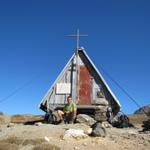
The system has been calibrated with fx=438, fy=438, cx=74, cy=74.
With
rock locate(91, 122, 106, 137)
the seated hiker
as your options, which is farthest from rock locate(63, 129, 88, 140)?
the seated hiker

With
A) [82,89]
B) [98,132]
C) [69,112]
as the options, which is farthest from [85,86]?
[98,132]

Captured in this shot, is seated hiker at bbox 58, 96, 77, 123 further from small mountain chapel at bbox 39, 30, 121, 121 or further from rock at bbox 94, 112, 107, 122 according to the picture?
small mountain chapel at bbox 39, 30, 121, 121

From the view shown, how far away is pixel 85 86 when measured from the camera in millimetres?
30047

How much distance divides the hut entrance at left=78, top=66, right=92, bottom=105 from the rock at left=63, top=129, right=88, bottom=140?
1111cm

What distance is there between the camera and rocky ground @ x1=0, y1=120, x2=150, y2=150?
1678 cm

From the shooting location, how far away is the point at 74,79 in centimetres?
3022

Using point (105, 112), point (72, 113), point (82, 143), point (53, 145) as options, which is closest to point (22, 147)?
point (53, 145)

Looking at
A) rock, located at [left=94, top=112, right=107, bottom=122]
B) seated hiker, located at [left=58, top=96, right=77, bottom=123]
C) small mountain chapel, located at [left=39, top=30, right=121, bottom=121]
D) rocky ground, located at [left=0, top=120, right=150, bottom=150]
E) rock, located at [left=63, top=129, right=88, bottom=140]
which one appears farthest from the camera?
small mountain chapel, located at [left=39, top=30, right=121, bottom=121]

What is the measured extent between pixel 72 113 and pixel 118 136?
5419 mm

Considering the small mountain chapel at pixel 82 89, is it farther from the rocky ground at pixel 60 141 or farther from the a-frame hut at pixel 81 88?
the rocky ground at pixel 60 141

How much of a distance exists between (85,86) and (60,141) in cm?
1266

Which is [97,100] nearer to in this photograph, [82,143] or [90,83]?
[90,83]

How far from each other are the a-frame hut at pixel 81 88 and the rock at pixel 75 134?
35.6ft

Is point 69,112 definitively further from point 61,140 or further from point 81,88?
point 81,88
